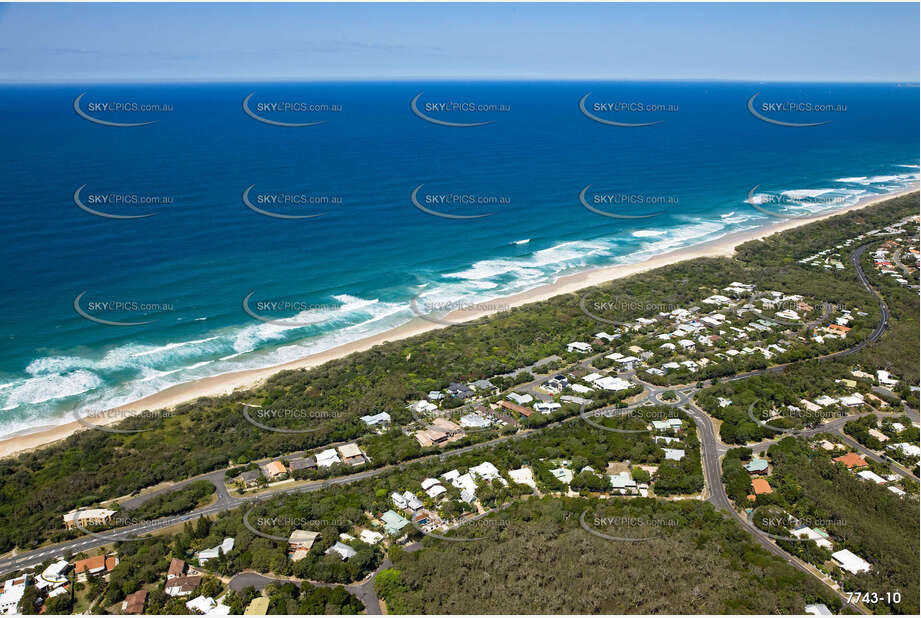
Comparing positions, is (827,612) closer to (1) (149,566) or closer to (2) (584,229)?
(1) (149,566)

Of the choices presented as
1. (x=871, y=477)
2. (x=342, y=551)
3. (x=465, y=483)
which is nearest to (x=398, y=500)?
(x=465, y=483)

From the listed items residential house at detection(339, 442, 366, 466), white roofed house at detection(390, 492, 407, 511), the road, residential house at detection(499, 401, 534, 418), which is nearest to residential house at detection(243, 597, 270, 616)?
the road

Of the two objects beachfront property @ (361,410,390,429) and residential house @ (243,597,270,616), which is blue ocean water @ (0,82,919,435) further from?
residential house @ (243,597,270,616)

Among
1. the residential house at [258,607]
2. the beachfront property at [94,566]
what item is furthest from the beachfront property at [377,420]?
the beachfront property at [94,566]

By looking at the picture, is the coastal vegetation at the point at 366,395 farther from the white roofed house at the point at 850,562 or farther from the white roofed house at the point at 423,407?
the white roofed house at the point at 850,562

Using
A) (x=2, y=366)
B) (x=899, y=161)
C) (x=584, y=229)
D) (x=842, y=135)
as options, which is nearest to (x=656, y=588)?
(x=2, y=366)

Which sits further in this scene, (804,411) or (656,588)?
(804,411)
